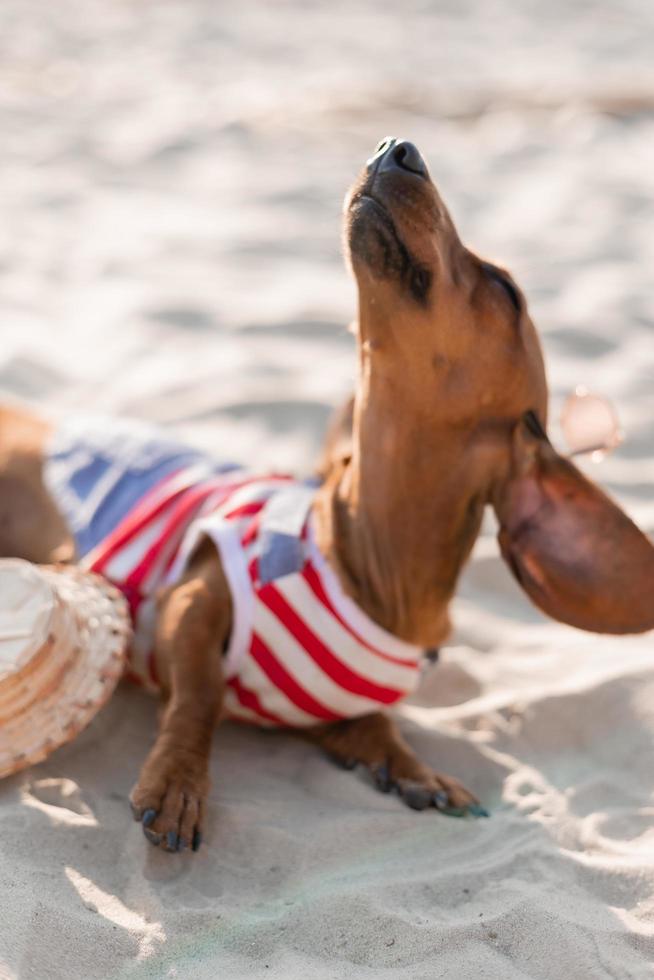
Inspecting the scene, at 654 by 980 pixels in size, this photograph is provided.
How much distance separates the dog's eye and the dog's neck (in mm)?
284

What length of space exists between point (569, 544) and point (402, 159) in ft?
2.65

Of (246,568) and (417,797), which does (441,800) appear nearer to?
(417,797)

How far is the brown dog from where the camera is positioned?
101 inches

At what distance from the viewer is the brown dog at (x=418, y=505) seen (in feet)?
8.38

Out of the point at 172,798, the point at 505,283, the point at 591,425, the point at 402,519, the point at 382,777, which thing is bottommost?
the point at 382,777

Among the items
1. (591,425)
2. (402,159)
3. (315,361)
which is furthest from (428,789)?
(315,361)

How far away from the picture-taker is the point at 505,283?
107 inches

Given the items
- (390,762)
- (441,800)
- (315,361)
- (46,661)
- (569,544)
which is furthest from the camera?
(315,361)

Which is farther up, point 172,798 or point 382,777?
point 172,798

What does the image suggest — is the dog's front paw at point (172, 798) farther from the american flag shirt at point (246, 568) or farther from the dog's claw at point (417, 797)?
the dog's claw at point (417, 797)

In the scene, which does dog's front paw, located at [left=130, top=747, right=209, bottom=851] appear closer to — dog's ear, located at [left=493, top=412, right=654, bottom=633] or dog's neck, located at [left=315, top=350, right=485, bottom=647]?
dog's neck, located at [left=315, top=350, right=485, bottom=647]

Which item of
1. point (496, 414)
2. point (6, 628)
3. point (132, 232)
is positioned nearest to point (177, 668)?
point (6, 628)

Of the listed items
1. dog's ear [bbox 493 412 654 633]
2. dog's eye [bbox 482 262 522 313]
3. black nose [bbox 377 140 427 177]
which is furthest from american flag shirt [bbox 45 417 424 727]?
black nose [bbox 377 140 427 177]

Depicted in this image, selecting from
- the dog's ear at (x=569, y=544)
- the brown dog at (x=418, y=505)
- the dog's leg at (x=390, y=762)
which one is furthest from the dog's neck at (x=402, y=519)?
the dog's leg at (x=390, y=762)
